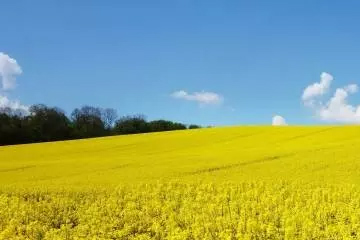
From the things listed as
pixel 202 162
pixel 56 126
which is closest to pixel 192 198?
pixel 202 162

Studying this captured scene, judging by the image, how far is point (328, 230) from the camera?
13.1 m

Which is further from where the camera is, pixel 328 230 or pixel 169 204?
pixel 169 204

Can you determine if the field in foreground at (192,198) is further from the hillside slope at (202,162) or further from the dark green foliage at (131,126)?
the dark green foliage at (131,126)

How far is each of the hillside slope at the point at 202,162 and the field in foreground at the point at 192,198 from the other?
7 cm

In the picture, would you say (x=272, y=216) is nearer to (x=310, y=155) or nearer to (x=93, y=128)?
(x=310, y=155)

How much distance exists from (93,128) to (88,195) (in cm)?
7310

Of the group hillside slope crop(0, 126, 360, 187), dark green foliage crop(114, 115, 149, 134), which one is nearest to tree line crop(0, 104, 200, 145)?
dark green foliage crop(114, 115, 149, 134)

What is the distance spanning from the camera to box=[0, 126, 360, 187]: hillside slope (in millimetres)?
22359

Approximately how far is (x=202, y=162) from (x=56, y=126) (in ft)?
193

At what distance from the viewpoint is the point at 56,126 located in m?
83.6

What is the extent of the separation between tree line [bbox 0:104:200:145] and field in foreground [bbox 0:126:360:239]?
45.7 meters

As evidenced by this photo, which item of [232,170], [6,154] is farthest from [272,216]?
[6,154]

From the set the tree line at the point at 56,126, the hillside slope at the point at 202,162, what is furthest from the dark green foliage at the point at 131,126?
A: the hillside slope at the point at 202,162

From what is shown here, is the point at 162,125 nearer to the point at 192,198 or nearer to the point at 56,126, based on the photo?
the point at 56,126
